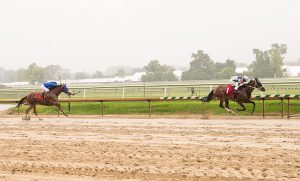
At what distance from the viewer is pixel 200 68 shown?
46938 millimetres

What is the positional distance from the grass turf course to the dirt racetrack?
5946mm

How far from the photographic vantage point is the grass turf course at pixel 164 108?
55.5 feet

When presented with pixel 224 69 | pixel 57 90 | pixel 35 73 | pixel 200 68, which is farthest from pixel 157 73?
pixel 57 90

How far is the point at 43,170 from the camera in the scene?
626cm

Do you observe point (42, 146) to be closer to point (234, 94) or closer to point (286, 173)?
point (286, 173)

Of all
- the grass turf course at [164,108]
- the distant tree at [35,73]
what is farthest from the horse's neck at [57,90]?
the distant tree at [35,73]

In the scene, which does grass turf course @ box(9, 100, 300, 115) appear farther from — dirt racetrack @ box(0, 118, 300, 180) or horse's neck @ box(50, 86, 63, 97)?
dirt racetrack @ box(0, 118, 300, 180)

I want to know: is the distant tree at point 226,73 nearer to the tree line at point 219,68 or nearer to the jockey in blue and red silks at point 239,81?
the tree line at point 219,68

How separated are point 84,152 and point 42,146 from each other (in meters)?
1.21

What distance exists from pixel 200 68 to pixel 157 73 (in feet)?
16.6

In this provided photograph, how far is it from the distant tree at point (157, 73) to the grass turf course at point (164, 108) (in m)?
28.6

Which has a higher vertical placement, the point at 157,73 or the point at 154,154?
the point at 157,73

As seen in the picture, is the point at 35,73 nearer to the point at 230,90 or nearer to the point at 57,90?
the point at 57,90

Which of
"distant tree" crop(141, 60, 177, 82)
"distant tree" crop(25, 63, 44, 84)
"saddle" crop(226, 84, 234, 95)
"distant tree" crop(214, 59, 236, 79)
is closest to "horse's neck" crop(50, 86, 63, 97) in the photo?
"saddle" crop(226, 84, 234, 95)
